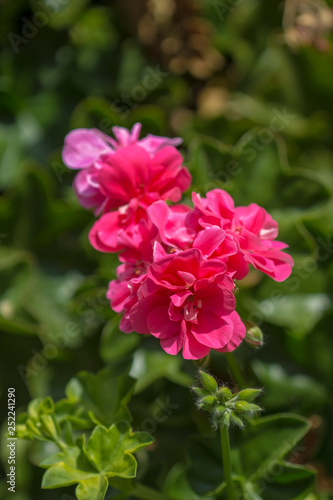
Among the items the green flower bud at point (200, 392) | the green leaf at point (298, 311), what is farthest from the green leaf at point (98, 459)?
the green leaf at point (298, 311)

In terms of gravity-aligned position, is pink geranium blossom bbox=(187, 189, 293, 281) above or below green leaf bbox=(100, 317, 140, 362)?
above

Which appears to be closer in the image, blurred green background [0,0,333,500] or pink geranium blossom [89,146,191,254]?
pink geranium blossom [89,146,191,254]

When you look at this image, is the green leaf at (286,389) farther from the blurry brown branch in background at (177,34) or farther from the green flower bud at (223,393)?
the blurry brown branch in background at (177,34)

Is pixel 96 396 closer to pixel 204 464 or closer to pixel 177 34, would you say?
pixel 204 464

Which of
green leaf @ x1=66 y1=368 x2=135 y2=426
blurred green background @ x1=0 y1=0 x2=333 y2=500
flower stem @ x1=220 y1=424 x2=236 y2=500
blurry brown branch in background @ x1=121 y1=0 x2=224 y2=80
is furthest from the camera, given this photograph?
blurry brown branch in background @ x1=121 y1=0 x2=224 y2=80

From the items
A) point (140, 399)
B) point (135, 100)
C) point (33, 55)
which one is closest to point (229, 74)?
point (135, 100)

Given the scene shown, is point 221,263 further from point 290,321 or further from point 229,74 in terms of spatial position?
point 229,74

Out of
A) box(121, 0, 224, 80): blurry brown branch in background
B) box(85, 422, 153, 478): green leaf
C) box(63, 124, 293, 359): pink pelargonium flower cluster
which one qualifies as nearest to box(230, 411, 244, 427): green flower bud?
box(63, 124, 293, 359): pink pelargonium flower cluster

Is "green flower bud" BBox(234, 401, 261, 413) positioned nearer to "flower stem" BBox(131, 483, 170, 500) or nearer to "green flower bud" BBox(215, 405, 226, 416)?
"green flower bud" BBox(215, 405, 226, 416)
